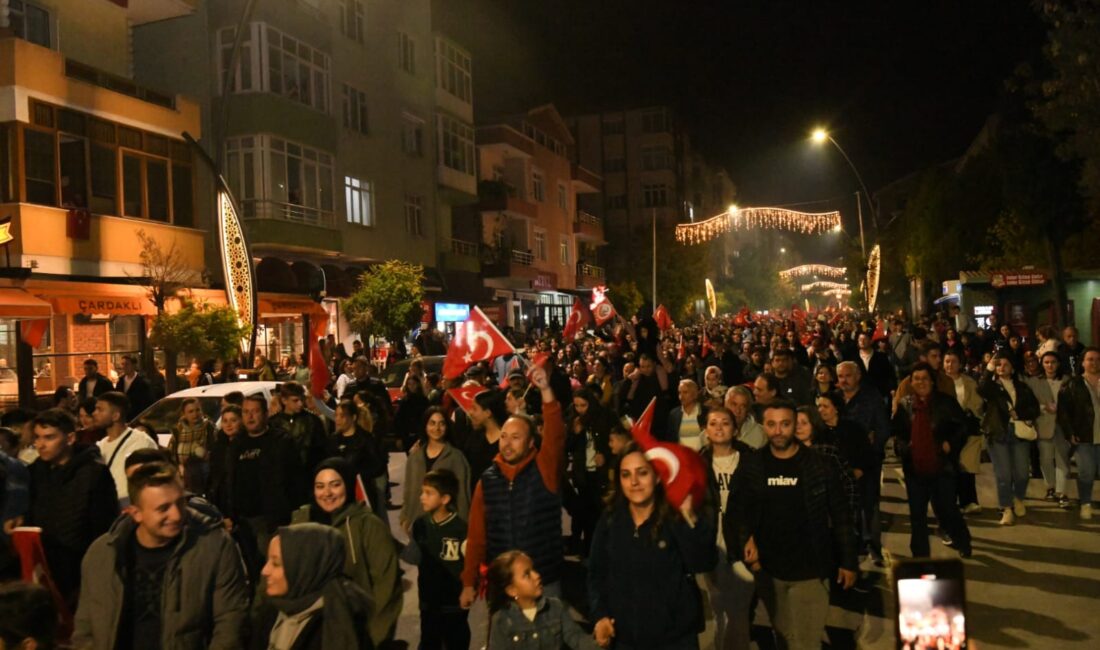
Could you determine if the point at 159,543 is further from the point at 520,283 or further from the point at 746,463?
the point at 520,283

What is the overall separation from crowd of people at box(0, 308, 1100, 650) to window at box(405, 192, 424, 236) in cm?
2602

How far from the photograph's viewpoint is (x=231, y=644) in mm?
3986

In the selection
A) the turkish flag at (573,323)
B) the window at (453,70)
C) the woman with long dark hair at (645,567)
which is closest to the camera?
the woman with long dark hair at (645,567)

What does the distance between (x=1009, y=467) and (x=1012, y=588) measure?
9.73ft

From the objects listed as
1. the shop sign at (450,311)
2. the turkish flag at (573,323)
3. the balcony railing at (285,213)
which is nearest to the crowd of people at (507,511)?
the turkish flag at (573,323)

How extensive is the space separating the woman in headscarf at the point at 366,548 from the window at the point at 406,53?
32.6 m

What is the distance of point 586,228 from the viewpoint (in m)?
59.8

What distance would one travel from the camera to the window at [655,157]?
7911 cm

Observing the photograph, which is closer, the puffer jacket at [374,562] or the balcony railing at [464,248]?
the puffer jacket at [374,562]

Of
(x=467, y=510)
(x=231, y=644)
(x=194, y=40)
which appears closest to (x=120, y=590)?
(x=231, y=644)

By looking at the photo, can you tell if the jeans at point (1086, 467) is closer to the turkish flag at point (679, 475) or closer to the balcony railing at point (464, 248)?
the turkish flag at point (679, 475)

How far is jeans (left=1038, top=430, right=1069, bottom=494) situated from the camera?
10672 mm

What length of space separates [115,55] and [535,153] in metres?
29.0

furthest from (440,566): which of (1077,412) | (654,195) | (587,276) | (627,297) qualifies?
(654,195)
